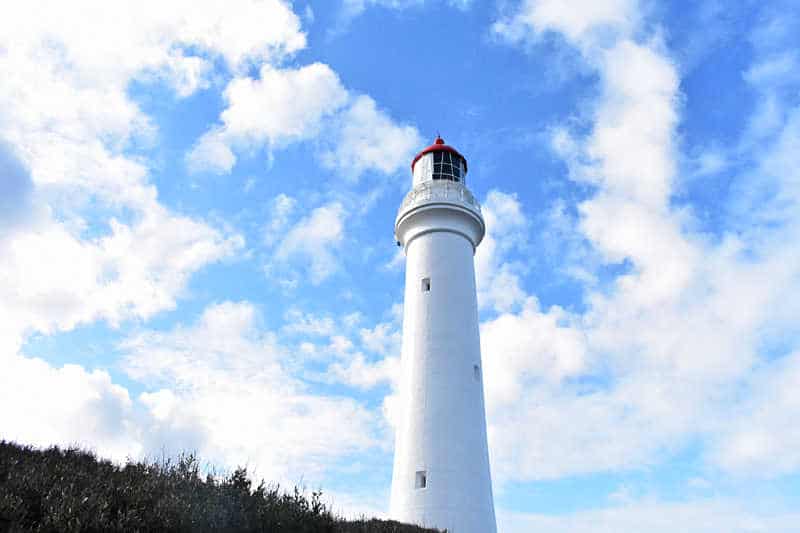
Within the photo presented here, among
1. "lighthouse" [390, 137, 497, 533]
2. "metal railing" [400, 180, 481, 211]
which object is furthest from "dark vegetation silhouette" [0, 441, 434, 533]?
"metal railing" [400, 180, 481, 211]

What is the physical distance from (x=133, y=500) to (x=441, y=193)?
1452 cm

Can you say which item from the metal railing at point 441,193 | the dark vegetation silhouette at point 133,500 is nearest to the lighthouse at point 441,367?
the metal railing at point 441,193

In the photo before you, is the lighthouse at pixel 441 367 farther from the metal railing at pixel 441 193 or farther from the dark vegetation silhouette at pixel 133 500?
the dark vegetation silhouette at pixel 133 500

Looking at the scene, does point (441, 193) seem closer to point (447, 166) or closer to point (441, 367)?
point (447, 166)

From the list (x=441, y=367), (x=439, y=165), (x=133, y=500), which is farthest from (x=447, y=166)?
(x=133, y=500)

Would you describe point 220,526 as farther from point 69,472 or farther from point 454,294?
point 454,294

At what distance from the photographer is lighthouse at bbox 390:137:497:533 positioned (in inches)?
632

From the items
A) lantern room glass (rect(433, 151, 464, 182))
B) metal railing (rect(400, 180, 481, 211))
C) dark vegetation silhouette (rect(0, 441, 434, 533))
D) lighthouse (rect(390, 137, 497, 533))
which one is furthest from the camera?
lantern room glass (rect(433, 151, 464, 182))

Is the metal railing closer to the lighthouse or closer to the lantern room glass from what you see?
the lighthouse

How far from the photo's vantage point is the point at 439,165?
2159 cm

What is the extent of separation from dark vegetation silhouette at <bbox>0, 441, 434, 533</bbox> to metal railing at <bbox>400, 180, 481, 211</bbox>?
39.8 ft

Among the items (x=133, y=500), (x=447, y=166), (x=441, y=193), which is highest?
(x=447, y=166)

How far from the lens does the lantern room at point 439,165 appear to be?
844 inches

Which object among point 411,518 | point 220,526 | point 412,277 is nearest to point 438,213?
point 412,277
